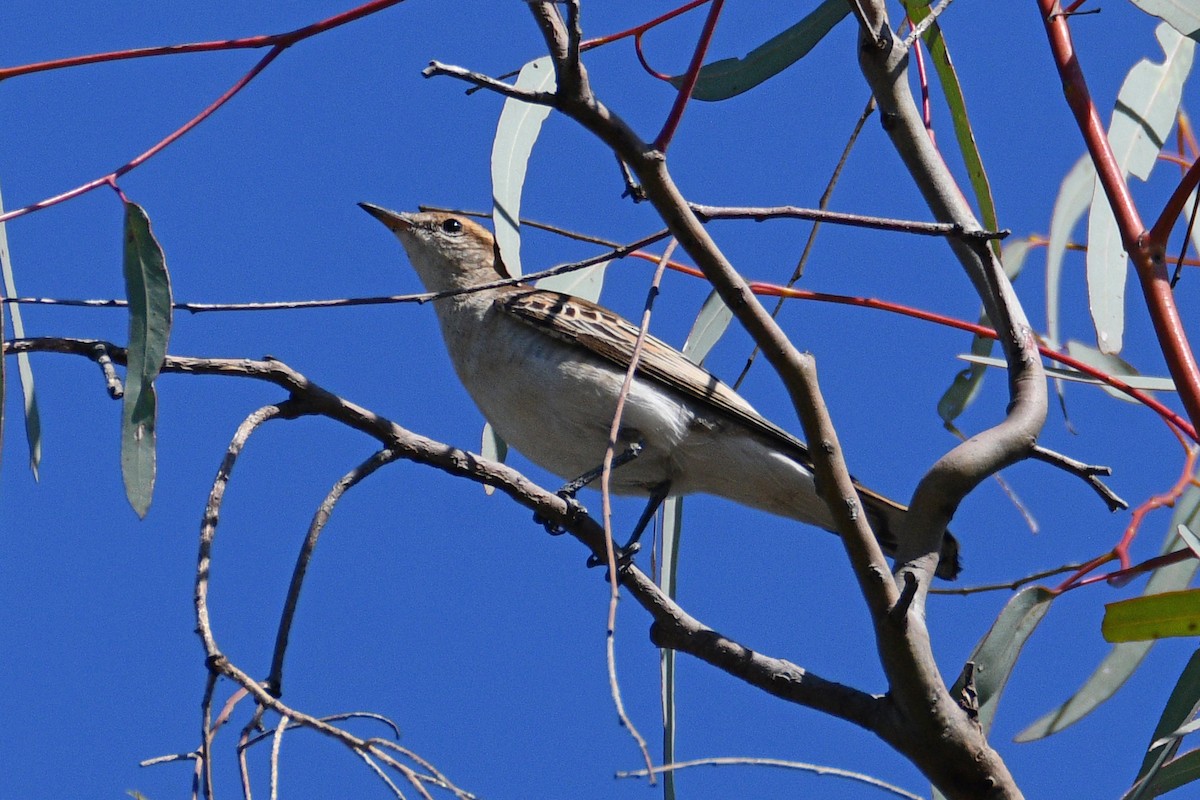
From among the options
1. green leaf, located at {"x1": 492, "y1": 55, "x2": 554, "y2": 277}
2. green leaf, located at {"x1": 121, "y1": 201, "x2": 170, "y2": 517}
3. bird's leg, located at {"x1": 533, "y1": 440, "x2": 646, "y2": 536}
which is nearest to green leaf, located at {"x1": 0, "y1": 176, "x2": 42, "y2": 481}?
green leaf, located at {"x1": 121, "y1": 201, "x2": 170, "y2": 517}

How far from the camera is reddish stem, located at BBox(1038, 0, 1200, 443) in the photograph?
197cm

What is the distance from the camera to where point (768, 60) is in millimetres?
2666

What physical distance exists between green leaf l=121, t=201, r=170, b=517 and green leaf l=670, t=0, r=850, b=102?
1.10 metres

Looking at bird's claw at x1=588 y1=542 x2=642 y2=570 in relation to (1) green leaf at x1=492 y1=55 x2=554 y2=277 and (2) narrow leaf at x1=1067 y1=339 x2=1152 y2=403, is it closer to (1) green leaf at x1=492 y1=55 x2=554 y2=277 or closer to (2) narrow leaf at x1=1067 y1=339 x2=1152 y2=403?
(1) green leaf at x1=492 y1=55 x2=554 y2=277

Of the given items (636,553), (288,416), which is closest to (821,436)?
(288,416)

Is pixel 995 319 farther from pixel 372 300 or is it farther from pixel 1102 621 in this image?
pixel 372 300

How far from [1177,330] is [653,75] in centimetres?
98

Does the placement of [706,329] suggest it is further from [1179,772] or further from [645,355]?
[1179,772]

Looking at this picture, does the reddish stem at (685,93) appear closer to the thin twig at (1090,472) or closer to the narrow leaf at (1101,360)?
the thin twig at (1090,472)

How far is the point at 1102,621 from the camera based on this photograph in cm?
210

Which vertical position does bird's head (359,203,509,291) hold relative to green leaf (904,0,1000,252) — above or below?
above

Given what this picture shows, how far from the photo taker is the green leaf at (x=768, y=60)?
2.64m

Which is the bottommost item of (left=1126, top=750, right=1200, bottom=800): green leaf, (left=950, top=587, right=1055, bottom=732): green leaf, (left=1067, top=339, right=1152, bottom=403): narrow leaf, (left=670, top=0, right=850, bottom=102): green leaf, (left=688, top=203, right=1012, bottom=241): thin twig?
(left=1126, top=750, right=1200, bottom=800): green leaf

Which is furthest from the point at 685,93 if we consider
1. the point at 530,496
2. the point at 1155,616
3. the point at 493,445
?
the point at 493,445
